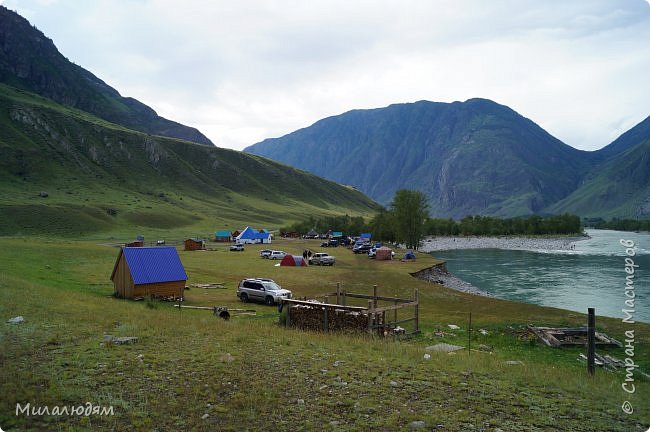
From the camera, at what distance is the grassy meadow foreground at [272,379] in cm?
994

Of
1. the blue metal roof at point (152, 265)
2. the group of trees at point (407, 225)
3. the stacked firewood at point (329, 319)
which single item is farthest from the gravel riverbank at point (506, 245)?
the stacked firewood at point (329, 319)

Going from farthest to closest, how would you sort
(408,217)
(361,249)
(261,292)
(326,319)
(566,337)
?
(408,217) → (361,249) → (261,292) → (566,337) → (326,319)

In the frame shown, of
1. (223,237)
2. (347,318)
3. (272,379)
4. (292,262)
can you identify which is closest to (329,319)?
(347,318)

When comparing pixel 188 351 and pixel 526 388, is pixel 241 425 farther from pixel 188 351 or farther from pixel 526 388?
pixel 526 388

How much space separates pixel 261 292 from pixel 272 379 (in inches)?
823

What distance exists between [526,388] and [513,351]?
9048mm

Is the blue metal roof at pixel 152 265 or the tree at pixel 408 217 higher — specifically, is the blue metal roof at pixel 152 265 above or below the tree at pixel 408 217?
below

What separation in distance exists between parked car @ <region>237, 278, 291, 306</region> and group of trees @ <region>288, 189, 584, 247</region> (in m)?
80.8

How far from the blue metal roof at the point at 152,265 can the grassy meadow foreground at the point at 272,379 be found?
762 cm

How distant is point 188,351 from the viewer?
1528cm

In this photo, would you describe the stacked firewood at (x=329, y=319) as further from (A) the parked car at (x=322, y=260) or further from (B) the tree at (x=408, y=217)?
(B) the tree at (x=408, y=217)

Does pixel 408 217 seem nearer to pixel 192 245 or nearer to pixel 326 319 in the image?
pixel 192 245

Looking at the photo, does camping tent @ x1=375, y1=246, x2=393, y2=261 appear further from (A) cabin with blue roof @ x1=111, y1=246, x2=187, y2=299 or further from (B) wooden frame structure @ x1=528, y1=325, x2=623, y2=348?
(B) wooden frame structure @ x1=528, y1=325, x2=623, y2=348

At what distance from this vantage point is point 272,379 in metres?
12.6
